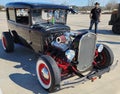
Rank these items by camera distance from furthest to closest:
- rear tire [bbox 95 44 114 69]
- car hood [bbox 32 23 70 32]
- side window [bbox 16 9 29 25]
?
side window [bbox 16 9 29 25] → car hood [bbox 32 23 70 32] → rear tire [bbox 95 44 114 69]

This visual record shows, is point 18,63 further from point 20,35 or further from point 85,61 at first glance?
point 85,61

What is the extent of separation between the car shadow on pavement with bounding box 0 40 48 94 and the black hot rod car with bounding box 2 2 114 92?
0.75 feet

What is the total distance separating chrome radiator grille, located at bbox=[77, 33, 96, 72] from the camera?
14.3 feet

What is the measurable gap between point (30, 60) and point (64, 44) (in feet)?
6.62

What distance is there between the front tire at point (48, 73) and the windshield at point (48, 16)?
164cm

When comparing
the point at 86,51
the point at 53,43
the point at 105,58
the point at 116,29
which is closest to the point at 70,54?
the point at 86,51

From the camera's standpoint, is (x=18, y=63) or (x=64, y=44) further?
(x=18, y=63)

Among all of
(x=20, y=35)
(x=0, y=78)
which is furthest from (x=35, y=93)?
(x=20, y=35)

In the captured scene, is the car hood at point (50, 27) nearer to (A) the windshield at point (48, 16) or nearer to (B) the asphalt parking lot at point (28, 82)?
(A) the windshield at point (48, 16)

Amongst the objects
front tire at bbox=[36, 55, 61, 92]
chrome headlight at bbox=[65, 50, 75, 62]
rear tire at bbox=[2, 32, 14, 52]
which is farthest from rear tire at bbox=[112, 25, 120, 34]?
front tire at bbox=[36, 55, 61, 92]

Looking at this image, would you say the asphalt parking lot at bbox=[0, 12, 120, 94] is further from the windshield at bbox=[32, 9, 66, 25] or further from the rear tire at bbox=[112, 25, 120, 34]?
the rear tire at bbox=[112, 25, 120, 34]

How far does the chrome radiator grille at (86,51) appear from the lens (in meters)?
4.37

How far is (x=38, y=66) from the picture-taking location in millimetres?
4586

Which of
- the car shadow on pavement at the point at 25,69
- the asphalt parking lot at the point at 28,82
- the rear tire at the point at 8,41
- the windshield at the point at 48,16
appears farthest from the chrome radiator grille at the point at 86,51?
the rear tire at the point at 8,41
